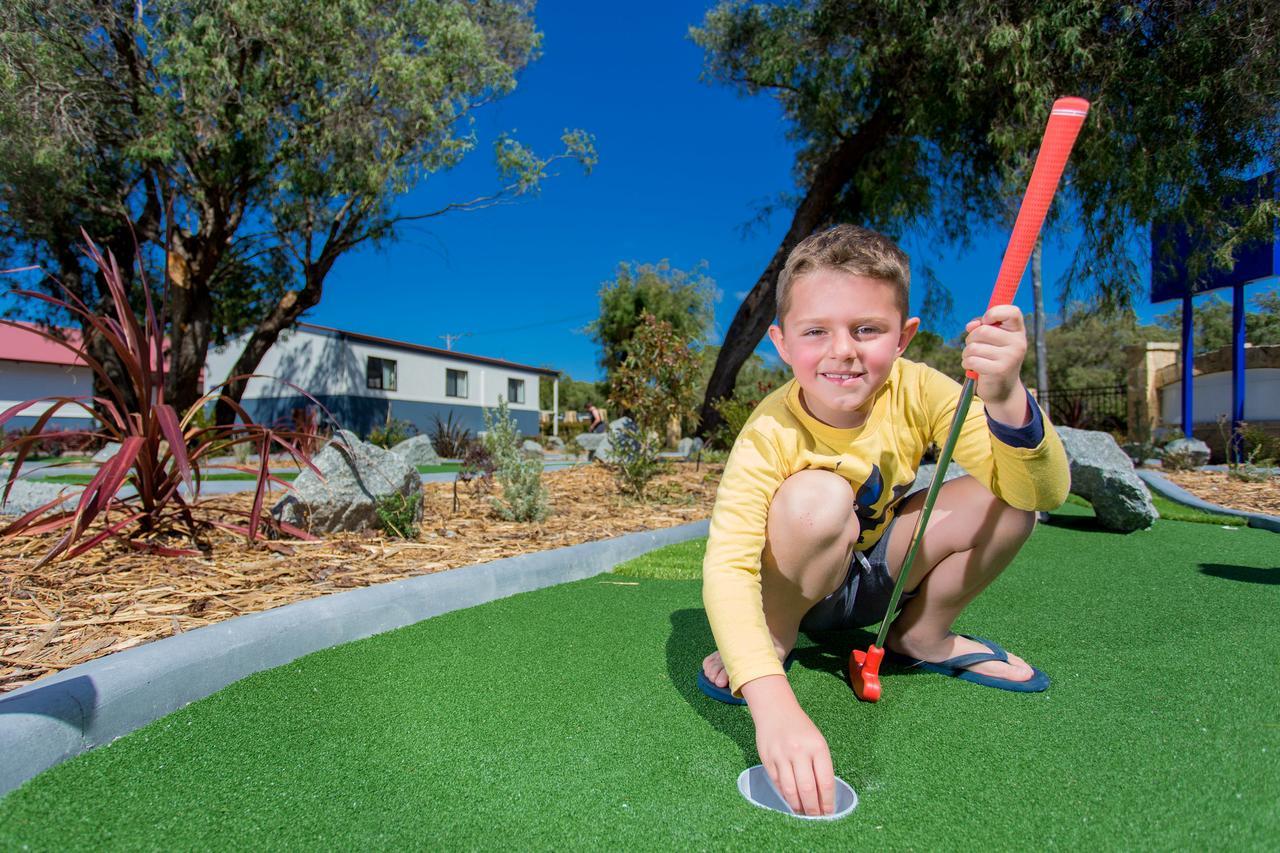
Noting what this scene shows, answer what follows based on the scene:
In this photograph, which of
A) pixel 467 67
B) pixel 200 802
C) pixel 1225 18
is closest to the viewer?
pixel 200 802

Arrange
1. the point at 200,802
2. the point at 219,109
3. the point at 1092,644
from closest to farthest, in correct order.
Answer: the point at 200,802 → the point at 1092,644 → the point at 219,109

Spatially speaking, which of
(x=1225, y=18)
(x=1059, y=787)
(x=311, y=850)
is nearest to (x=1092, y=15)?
(x=1225, y=18)

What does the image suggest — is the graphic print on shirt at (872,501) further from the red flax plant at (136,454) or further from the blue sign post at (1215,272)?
the blue sign post at (1215,272)

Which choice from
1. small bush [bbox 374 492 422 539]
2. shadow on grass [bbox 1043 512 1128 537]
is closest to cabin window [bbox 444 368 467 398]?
small bush [bbox 374 492 422 539]

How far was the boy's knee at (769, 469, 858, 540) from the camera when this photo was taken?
5.61 feet

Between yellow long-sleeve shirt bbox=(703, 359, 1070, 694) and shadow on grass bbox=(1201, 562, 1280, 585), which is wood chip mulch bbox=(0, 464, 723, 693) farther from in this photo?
shadow on grass bbox=(1201, 562, 1280, 585)

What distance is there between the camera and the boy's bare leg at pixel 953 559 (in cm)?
191

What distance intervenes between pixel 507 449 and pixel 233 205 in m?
13.1

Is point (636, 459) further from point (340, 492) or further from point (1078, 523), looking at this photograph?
point (1078, 523)

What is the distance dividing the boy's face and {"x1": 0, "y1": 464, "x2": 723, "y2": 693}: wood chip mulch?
207 centimetres

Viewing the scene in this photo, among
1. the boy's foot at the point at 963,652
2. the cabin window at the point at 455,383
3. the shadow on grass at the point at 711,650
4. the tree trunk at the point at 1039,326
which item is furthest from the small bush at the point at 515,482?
the cabin window at the point at 455,383

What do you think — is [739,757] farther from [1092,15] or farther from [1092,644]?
[1092,15]

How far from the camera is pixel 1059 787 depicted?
56.0 inches

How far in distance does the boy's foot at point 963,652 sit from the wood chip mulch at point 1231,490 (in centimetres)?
511
